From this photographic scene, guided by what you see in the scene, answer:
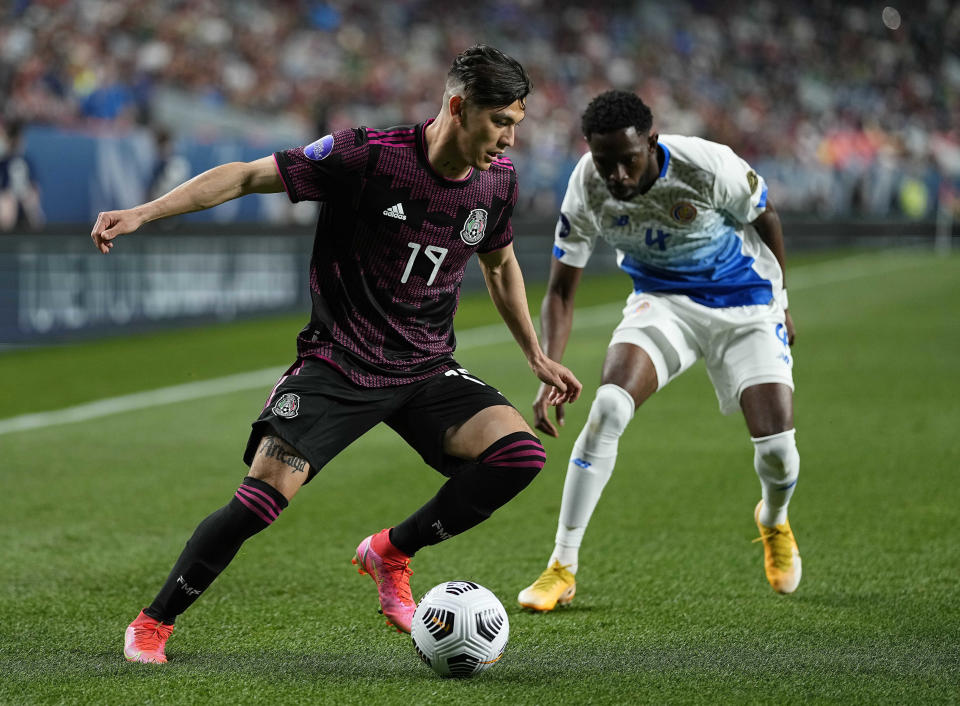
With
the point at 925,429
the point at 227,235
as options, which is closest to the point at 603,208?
the point at 925,429

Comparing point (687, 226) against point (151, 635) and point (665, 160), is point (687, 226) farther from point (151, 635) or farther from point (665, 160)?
point (151, 635)

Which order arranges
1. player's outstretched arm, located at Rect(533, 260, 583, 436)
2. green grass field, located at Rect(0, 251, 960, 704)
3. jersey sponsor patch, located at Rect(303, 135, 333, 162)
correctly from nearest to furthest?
green grass field, located at Rect(0, 251, 960, 704) → jersey sponsor patch, located at Rect(303, 135, 333, 162) → player's outstretched arm, located at Rect(533, 260, 583, 436)

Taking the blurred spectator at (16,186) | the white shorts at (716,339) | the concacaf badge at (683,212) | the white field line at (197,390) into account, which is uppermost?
the concacaf badge at (683,212)

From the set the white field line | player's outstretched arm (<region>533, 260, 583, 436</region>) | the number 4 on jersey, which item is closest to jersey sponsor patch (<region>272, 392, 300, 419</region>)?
player's outstretched arm (<region>533, 260, 583, 436</region>)

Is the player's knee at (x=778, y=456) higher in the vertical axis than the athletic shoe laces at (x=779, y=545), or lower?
higher

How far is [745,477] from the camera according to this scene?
7754 mm

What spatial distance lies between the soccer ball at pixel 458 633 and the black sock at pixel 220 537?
576 millimetres

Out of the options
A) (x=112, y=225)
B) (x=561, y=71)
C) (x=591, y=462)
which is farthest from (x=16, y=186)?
(x=561, y=71)

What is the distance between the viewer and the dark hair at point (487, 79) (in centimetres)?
399

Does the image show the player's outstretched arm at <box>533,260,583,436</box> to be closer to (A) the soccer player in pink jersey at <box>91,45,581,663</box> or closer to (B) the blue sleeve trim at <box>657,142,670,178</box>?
(B) the blue sleeve trim at <box>657,142,670,178</box>

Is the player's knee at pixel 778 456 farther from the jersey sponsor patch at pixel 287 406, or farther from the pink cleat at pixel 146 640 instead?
the pink cleat at pixel 146 640

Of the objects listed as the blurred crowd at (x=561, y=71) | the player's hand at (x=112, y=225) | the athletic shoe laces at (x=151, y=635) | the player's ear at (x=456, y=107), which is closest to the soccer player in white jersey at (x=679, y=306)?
the player's ear at (x=456, y=107)

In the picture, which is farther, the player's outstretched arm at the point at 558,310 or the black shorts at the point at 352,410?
the player's outstretched arm at the point at 558,310

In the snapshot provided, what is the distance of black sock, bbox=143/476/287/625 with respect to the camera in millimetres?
4000
